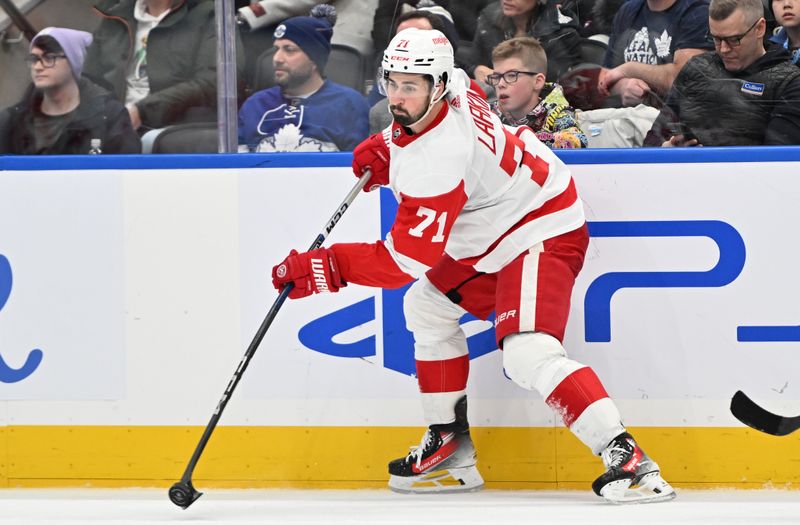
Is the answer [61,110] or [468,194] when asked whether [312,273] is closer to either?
[468,194]

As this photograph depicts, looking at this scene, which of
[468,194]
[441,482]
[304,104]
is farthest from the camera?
[304,104]

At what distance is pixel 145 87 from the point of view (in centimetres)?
353

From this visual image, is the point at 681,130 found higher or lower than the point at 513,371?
higher

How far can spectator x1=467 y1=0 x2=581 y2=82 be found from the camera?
3.32 metres

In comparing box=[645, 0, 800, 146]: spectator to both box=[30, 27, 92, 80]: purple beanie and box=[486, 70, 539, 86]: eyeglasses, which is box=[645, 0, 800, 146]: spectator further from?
box=[30, 27, 92, 80]: purple beanie

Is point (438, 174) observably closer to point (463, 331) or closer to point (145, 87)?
point (463, 331)

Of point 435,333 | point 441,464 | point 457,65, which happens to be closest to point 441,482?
point 441,464

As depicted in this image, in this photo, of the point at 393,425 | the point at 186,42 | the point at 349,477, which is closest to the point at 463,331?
the point at 393,425

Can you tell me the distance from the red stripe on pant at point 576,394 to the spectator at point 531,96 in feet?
2.61

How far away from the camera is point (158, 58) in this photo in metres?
3.54

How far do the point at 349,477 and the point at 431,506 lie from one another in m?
0.34

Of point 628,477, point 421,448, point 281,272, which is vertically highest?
point 281,272

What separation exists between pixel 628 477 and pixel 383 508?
62 centimetres

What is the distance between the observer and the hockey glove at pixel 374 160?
2.73 metres
